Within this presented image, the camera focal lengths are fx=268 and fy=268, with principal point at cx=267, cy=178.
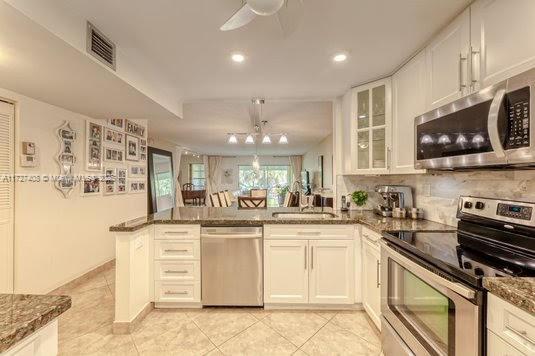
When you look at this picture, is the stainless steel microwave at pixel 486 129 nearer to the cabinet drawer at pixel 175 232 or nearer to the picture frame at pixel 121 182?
the cabinet drawer at pixel 175 232

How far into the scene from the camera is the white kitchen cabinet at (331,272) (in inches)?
96.5

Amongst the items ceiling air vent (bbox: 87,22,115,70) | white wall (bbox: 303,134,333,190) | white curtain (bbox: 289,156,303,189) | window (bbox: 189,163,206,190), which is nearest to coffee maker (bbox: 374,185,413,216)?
ceiling air vent (bbox: 87,22,115,70)

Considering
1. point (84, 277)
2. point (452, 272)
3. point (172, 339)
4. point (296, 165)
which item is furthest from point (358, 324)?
point (296, 165)

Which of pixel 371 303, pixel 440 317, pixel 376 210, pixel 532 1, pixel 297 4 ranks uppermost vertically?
pixel 297 4

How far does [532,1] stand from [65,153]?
3779mm

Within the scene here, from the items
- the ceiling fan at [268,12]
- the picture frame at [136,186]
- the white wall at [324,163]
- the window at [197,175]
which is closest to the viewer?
the ceiling fan at [268,12]

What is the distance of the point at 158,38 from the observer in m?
1.91

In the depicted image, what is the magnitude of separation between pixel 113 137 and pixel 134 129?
56cm

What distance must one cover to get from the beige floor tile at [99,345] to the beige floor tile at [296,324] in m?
1.08

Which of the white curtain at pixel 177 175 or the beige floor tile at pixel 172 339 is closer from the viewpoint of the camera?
the beige floor tile at pixel 172 339

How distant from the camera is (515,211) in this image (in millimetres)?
1262

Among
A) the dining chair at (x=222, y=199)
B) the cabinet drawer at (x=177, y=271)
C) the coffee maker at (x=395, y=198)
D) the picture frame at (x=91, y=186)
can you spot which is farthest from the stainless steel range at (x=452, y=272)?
the dining chair at (x=222, y=199)

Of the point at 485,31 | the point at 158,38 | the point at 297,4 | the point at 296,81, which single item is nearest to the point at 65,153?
the point at 158,38

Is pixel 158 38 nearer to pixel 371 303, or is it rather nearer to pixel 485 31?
pixel 485 31
